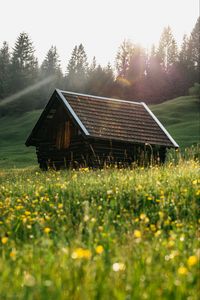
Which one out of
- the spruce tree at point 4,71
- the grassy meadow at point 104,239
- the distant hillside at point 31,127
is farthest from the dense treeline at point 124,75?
the grassy meadow at point 104,239

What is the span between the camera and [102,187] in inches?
462

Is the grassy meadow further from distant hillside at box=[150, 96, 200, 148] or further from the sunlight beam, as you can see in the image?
the sunlight beam

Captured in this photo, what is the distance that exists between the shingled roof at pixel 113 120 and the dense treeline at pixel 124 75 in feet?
182

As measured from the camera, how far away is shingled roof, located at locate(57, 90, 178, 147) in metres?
26.6

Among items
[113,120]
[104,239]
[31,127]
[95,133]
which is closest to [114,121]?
[113,120]

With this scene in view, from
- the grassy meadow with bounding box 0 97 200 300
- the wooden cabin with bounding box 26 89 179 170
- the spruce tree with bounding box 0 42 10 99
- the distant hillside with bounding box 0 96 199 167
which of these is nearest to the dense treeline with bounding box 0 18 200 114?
the spruce tree with bounding box 0 42 10 99

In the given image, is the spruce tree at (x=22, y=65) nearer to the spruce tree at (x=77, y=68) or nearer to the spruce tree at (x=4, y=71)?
the spruce tree at (x=4, y=71)

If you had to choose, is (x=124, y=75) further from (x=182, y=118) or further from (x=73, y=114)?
(x=73, y=114)

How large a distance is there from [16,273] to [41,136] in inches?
1013

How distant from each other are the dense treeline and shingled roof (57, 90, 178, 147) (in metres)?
55.4

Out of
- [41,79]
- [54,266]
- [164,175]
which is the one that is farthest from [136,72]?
[54,266]

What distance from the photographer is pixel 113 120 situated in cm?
2842

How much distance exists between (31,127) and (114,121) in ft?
141

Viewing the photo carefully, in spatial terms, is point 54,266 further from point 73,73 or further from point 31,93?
point 73,73
